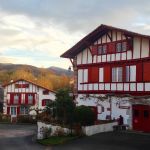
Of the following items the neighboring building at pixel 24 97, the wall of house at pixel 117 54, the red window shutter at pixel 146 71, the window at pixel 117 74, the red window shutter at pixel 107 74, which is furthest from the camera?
the neighboring building at pixel 24 97

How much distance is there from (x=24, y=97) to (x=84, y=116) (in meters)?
35.0

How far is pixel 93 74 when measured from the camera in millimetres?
38906

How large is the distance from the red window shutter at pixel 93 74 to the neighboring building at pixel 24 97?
85.7ft

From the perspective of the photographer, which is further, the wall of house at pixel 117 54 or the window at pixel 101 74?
the window at pixel 101 74

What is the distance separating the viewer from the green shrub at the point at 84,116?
1264 inches

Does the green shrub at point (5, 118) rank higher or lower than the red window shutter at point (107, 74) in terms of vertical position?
lower

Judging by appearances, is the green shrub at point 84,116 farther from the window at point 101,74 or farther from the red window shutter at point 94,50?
the red window shutter at point 94,50

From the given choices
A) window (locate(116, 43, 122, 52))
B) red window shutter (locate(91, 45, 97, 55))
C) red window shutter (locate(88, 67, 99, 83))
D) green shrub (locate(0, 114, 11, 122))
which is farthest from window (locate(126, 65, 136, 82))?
green shrub (locate(0, 114, 11, 122))

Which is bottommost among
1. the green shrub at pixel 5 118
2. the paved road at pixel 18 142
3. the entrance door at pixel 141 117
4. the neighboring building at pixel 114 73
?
the paved road at pixel 18 142

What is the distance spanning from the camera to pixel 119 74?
36.1 metres

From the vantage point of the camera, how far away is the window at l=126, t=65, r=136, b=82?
34594 mm

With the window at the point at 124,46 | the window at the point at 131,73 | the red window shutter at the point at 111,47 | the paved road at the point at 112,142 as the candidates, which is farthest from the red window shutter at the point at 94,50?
the paved road at the point at 112,142

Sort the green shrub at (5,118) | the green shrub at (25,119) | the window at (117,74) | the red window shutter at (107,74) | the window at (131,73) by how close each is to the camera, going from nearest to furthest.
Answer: the window at (131,73) → the window at (117,74) → the red window shutter at (107,74) → the green shrub at (25,119) → the green shrub at (5,118)

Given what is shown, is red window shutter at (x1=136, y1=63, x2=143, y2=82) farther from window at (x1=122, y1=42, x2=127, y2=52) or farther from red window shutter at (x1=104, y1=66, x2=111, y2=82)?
red window shutter at (x1=104, y1=66, x2=111, y2=82)
